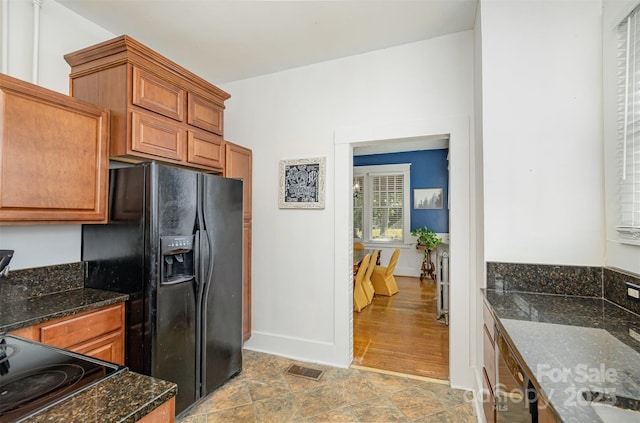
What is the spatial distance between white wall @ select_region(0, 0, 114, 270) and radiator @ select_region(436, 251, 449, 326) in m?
3.75

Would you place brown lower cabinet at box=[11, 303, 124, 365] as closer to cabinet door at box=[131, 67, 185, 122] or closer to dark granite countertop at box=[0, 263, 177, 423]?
dark granite countertop at box=[0, 263, 177, 423]

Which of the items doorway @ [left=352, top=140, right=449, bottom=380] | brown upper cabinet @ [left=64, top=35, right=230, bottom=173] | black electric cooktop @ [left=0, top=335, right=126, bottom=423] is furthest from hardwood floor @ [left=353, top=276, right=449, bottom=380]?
brown upper cabinet @ [left=64, top=35, right=230, bottom=173]

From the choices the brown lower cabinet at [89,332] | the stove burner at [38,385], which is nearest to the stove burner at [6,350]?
the stove burner at [38,385]

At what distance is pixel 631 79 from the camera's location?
56.0 inches

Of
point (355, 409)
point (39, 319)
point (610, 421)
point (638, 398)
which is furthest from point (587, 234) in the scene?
point (39, 319)

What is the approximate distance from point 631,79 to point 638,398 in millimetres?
1486

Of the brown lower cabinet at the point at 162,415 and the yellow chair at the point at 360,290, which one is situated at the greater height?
the brown lower cabinet at the point at 162,415

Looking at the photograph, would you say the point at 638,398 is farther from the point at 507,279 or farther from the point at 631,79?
Result: the point at 631,79

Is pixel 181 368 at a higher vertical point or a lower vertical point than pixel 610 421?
lower

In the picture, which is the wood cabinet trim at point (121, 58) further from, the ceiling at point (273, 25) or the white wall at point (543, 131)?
the white wall at point (543, 131)

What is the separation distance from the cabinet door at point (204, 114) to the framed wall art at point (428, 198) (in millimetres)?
5053

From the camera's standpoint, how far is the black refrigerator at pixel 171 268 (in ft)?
5.93

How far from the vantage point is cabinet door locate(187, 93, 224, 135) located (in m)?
2.36

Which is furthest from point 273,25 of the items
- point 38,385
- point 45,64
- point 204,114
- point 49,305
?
point 38,385
